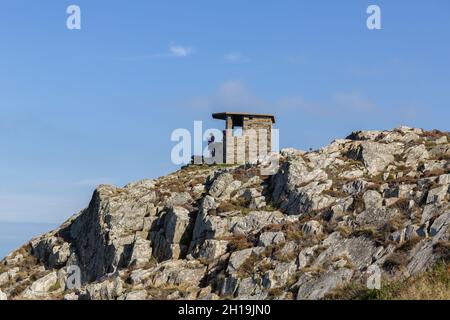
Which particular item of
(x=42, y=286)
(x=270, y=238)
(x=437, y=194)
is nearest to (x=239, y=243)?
(x=270, y=238)

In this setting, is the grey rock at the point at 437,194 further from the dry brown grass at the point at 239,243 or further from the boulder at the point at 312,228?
the dry brown grass at the point at 239,243

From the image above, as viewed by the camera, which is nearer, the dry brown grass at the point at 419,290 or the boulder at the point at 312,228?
the dry brown grass at the point at 419,290

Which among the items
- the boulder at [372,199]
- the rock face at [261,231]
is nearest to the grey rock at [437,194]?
the rock face at [261,231]

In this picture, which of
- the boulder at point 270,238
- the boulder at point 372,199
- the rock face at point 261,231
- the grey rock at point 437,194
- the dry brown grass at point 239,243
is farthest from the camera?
the boulder at point 372,199

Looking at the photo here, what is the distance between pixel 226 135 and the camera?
61750 mm

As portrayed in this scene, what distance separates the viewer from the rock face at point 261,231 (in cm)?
3269

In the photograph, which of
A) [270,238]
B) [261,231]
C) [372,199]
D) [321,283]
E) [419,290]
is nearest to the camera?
[419,290]

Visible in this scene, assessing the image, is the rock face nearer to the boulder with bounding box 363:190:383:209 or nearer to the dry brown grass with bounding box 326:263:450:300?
the boulder with bounding box 363:190:383:209

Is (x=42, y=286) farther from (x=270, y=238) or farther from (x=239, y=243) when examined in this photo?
(x=270, y=238)

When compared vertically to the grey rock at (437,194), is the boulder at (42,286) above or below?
below

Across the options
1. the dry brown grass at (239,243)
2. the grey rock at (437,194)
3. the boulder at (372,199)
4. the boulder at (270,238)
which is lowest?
the dry brown grass at (239,243)

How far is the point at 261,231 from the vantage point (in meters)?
38.6

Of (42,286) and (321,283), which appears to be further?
(42,286)
